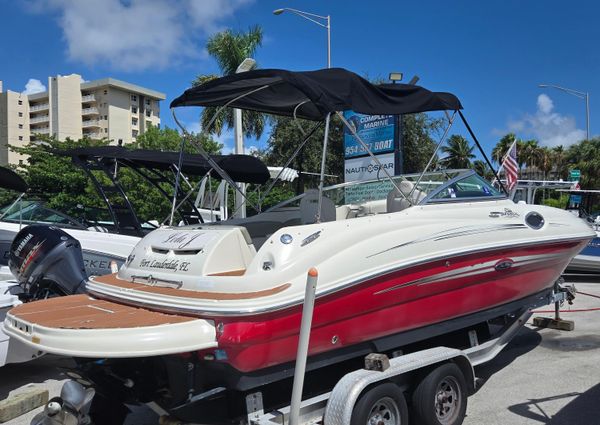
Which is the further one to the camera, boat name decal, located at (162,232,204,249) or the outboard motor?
the outboard motor

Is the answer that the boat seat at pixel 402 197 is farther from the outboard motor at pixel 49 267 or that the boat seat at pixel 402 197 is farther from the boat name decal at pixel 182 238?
the outboard motor at pixel 49 267

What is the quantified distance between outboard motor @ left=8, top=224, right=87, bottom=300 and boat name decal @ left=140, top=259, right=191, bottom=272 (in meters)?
1.81

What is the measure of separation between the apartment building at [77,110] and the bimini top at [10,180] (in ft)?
262

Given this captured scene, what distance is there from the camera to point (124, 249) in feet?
25.1

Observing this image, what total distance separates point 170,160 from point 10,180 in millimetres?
2462

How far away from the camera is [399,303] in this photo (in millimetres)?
4008

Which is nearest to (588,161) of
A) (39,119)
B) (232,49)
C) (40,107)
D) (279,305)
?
(232,49)

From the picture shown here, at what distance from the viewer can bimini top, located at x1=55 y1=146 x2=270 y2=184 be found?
885 centimetres

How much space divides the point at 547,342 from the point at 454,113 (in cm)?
336

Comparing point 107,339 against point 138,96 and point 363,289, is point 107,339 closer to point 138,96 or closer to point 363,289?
point 363,289

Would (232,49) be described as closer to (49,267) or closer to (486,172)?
(486,172)

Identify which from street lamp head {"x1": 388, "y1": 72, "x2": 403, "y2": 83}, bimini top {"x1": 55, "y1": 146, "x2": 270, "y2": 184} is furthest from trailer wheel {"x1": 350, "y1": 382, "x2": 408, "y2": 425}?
street lamp head {"x1": 388, "y1": 72, "x2": 403, "y2": 83}

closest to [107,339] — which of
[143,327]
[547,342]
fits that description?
[143,327]

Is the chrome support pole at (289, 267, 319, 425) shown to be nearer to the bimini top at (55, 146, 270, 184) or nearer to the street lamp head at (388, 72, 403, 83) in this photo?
the bimini top at (55, 146, 270, 184)
